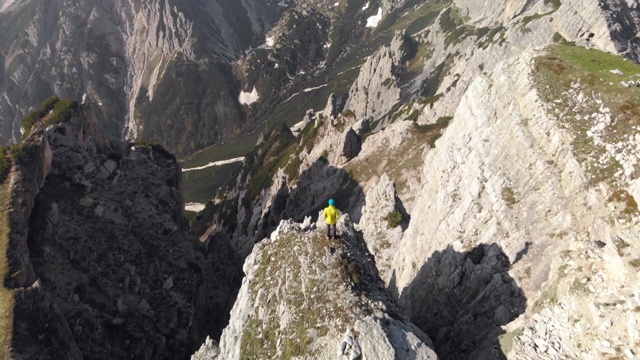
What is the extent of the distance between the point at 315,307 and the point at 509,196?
17627 millimetres

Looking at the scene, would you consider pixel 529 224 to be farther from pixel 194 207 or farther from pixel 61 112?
pixel 194 207

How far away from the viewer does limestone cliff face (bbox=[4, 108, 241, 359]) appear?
139ft

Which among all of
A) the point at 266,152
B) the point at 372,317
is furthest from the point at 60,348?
the point at 266,152

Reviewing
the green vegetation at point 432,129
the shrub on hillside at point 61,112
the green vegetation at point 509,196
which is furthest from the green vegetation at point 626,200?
the shrub on hillside at point 61,112

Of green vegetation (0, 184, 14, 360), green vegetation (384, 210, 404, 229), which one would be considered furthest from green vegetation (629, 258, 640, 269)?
green vegetation (0, 184, 14, 360)

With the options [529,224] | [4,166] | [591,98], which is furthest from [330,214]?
[4,166]

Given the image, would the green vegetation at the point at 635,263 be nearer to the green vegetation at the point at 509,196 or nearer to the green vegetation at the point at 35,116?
the green vegetation at the point at 509,196

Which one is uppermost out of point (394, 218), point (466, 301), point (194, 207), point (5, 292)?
point (5, 292)

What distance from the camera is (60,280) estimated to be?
47.3 meters

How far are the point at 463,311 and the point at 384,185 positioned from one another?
26.6 m

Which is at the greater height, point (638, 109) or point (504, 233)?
point (638, 109)

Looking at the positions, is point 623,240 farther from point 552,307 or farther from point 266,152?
point 266,152

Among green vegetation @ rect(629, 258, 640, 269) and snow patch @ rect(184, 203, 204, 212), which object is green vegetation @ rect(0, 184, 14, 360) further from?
snow patch @ rect(184, 203, 204, 212)

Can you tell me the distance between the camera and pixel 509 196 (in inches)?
1220
